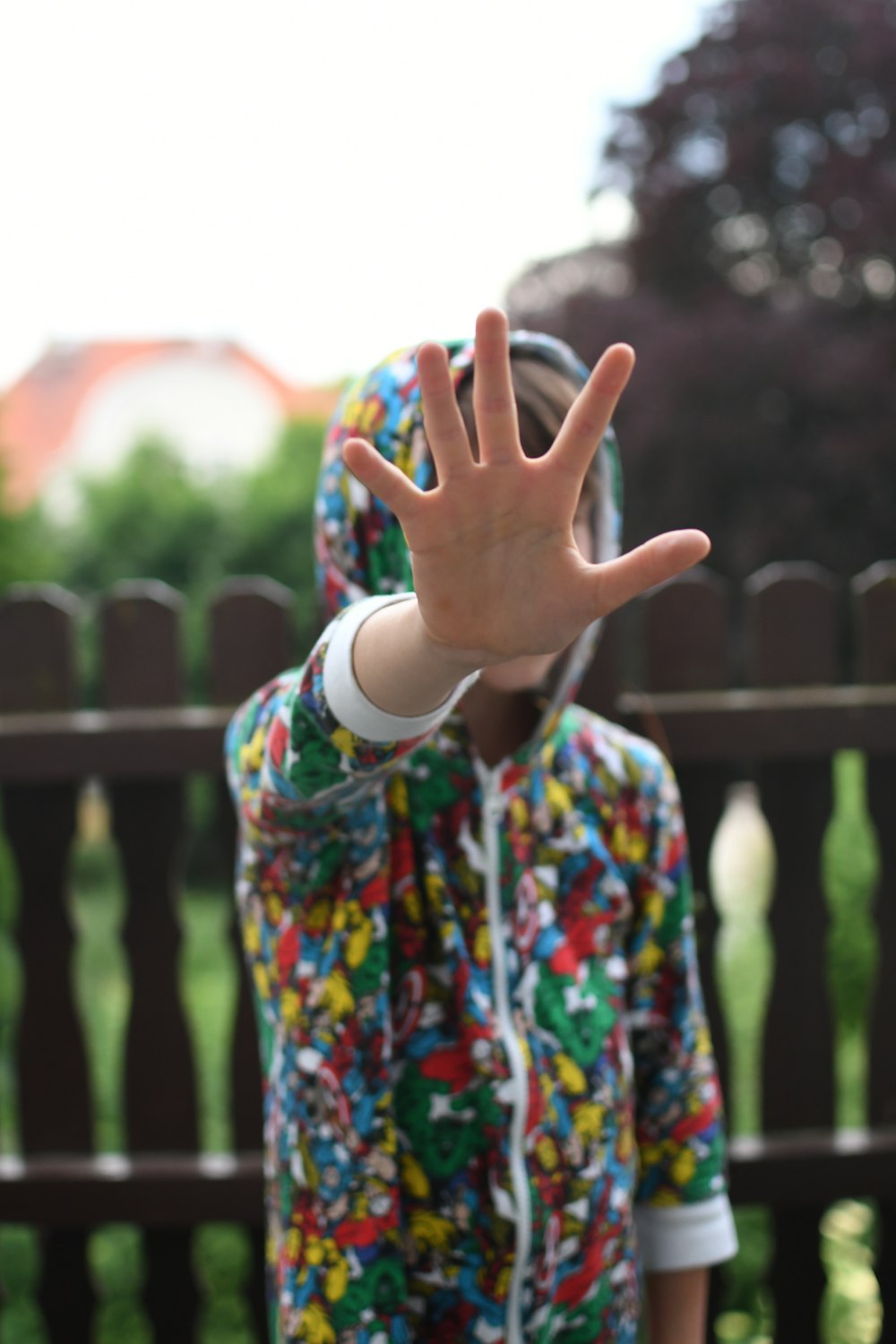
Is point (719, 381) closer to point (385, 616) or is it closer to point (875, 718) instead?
point (875, 718)

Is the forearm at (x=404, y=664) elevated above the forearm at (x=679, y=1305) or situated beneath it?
elevated above

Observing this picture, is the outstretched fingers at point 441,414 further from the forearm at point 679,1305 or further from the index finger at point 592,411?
the forearm at point 679,1305

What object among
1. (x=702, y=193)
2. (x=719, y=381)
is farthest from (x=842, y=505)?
(x=702, y=193)

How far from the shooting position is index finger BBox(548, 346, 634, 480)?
988 mm

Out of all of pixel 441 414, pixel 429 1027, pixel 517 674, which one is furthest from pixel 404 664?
pixel 429 1027

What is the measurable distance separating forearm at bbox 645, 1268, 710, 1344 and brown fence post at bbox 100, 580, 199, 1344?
3.69 ft

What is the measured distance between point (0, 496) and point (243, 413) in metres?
29.6

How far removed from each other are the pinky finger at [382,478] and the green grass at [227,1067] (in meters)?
1.61

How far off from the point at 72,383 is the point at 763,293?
2617cm

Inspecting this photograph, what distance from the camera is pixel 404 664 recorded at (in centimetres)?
104

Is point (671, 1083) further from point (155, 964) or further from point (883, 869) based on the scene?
point (155, 964)

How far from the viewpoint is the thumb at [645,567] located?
968 mm

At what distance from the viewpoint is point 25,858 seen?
2.43 m

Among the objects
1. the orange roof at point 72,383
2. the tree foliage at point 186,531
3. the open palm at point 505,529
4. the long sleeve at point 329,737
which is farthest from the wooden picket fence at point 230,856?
the orange roof at point 72,383
